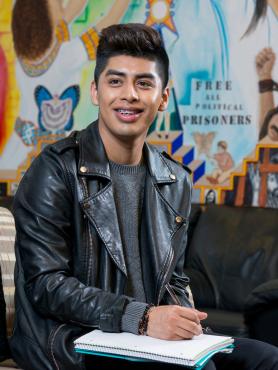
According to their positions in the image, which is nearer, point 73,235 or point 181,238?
point 73,235

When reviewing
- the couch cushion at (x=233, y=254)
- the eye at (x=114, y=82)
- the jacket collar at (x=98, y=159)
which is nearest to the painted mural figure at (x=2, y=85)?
the couch cushion at (x=233, y=254)

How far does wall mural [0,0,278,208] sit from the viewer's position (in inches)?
183

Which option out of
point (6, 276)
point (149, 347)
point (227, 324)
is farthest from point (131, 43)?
point (227, 324)

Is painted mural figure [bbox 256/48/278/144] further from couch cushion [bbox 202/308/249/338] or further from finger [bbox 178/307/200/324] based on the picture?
finger [bbox 178/307/200/324]

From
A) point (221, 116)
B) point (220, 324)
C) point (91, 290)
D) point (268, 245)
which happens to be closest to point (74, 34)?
point (221, 116)

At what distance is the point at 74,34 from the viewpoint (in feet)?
16.6

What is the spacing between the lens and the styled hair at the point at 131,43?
7.21 ft

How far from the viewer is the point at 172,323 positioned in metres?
1.85

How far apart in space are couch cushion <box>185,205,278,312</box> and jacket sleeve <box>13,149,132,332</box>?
7.26 ft

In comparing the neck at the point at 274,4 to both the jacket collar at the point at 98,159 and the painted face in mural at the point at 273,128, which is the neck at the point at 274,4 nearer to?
the painted face in mural at the point at 273,128

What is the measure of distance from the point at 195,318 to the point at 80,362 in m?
0.29

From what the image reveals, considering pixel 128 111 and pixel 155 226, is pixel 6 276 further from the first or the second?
pixel 128 111

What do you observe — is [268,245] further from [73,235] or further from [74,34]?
[73,235]

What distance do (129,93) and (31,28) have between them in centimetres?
313
